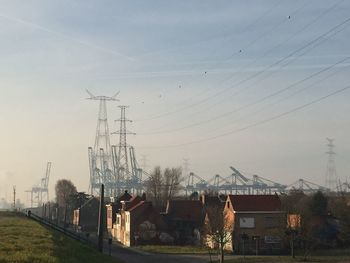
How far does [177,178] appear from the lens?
149625 millimetres

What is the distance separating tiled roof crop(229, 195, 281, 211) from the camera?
2785 inches

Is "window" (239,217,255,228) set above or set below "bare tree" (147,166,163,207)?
below

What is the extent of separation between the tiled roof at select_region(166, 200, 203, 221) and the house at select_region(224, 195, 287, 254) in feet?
53.6

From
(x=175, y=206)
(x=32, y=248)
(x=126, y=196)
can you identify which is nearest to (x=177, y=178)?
(x=126, y=196)

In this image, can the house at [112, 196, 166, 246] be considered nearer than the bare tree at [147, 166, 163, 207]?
Yes

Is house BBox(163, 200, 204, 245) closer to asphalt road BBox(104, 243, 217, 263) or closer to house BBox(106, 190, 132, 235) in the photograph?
asphalt road BBox(104, 243, 217, 263)

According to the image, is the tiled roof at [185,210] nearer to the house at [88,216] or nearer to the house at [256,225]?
the house at [256,225]

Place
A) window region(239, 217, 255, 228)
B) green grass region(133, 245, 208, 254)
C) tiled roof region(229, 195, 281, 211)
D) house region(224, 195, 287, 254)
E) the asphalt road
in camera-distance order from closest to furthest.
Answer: the asphalt road < house region(224, 195, 287, 254) < window region(239, 217, 255, 228) < tiled roof region(229, 195, 281, 211) < green grass region(133, 245, 208, 254)

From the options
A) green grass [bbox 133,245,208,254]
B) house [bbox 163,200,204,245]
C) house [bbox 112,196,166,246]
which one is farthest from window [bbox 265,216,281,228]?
house [bbox 112,196,166,246]

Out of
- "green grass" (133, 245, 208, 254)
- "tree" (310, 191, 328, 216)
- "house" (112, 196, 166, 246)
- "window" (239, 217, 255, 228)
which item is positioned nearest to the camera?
"window" (239, 217, 255, 228)

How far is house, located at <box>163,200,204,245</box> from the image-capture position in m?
→ 85.1

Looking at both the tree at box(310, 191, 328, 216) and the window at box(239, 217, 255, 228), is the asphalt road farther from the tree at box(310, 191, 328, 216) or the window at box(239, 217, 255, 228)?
the tree at box(310, 191, 328, 216)

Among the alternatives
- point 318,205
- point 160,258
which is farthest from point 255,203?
point 318,205

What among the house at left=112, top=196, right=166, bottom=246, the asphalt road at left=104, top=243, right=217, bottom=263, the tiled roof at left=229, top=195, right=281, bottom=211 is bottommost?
the asphalt road at left=104, top=243, right=217, bottom=263
